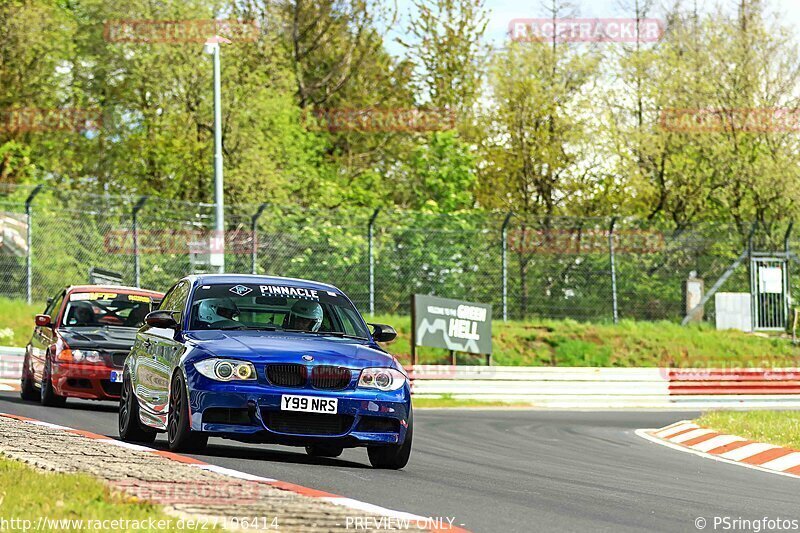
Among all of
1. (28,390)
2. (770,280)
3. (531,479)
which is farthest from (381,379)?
(770,280)

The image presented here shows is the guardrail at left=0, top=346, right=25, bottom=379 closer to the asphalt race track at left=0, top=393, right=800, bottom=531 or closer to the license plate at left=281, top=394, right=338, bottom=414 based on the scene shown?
the asphalt race track at left=0, top=393, right=800, bottom=531

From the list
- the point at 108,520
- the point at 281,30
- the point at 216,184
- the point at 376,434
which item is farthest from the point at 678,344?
the point at 108,520

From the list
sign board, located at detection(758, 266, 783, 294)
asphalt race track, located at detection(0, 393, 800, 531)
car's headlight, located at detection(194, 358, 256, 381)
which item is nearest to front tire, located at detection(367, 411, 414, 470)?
asphalt race track, located at detection(0, 393, 800, 531)

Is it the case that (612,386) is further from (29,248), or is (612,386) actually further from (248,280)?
(248,280)

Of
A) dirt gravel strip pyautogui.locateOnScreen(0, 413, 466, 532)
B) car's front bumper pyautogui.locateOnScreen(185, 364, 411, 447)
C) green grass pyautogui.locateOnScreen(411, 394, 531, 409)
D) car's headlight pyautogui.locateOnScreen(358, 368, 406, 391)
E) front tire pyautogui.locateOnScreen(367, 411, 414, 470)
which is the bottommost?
green grass pyautogui.locateOnScreen(411, 394, 531, 409)

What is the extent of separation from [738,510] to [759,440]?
289 inches

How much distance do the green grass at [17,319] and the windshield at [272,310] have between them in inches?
688

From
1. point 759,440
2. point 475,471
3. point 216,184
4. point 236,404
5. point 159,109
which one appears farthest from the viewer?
point 159,109

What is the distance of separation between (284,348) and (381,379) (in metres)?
0.79

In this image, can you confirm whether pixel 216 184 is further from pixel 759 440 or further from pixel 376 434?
pixel 376 434

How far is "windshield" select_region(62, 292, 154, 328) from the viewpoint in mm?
18125

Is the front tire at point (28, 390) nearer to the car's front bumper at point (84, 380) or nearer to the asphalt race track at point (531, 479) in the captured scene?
the asphalt race track at point (531, 479)

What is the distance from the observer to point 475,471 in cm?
1164

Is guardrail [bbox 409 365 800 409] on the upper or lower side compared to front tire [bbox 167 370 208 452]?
lower
